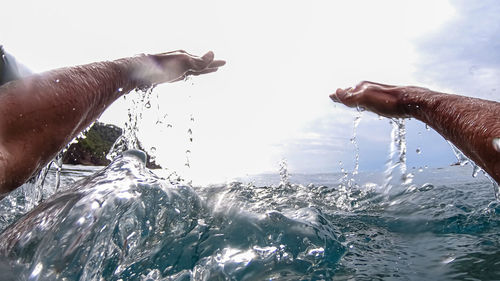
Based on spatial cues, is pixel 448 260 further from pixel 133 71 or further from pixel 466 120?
pixel 133 71

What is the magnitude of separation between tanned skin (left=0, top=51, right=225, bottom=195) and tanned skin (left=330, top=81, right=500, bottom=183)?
207cm

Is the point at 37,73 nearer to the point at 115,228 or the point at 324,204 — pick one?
the point at 115,228

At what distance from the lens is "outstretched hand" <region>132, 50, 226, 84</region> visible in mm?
2764

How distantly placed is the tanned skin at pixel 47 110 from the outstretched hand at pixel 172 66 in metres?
0.29

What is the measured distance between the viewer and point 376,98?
2859 mm

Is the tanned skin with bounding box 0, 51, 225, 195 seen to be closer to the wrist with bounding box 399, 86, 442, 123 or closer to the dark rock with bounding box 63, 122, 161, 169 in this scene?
the wrist with bounding box 399, 86, 442, 123

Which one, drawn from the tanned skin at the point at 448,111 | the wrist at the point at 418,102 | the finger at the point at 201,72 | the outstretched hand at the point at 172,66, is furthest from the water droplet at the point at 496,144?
the finger at the point at 201,72

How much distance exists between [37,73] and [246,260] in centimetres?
157

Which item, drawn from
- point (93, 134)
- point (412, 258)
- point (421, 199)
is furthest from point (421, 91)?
point (93, 134)

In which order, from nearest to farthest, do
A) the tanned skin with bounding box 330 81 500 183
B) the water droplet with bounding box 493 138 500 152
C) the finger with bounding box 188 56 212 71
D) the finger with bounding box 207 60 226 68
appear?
the water droplet with bounding box 493 138 500 152 < the tanned skin with bounding box 330 81 500 183 < the finger with bounding box 188 56 212 71 < the finger with bounding box 207 60 226 68

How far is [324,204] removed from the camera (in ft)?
15.1

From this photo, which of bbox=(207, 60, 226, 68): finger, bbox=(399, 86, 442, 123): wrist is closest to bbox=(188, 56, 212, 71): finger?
bbox=(207, 60, 226, 68): finger

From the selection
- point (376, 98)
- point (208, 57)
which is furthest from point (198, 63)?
point (376, 98)

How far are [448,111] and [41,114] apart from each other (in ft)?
8.02
